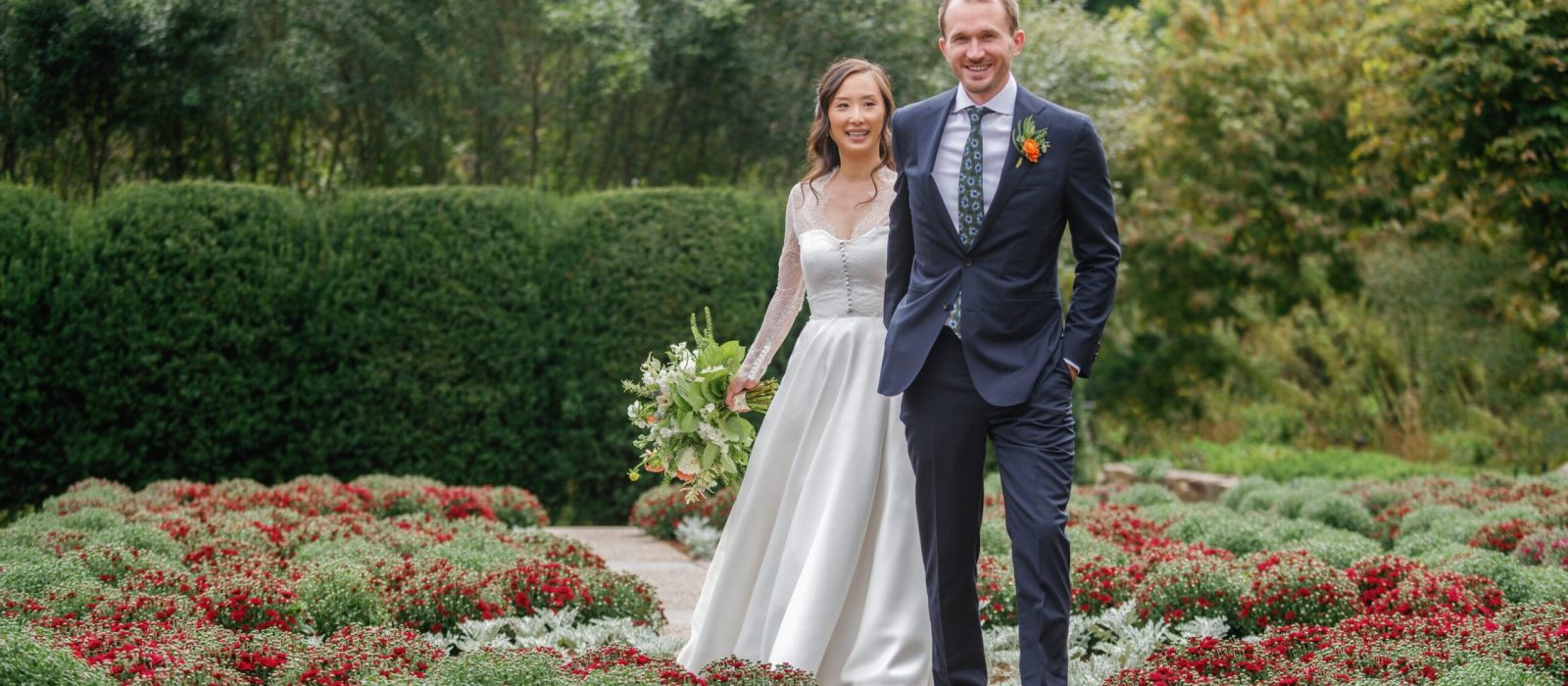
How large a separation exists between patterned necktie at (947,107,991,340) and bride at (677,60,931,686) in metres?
0.70

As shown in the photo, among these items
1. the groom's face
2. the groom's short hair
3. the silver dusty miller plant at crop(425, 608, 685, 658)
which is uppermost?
the groom's short hair

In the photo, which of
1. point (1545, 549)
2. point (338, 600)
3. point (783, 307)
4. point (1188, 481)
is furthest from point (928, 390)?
point (1188, 481)

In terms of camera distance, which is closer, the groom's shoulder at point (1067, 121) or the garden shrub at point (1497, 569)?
the groom's shoulder at point (1067, 121)

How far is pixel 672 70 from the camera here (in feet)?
37.3

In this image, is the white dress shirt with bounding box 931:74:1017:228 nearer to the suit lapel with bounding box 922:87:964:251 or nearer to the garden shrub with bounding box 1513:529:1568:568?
the suit lapel with bounding box 922:87:964:251

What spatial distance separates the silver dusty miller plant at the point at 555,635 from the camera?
15.5ft

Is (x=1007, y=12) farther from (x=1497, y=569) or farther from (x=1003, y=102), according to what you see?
(x=1497, y=569)

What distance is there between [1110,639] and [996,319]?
6.27 ft

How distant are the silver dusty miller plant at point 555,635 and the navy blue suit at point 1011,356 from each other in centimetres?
141

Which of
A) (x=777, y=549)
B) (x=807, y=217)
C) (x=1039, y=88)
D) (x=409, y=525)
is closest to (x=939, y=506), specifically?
(x=777, y=549)

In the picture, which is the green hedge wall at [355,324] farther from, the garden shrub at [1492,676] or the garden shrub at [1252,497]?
the garden shrub at [1492,676]

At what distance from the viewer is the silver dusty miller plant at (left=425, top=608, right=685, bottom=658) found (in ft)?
15.5

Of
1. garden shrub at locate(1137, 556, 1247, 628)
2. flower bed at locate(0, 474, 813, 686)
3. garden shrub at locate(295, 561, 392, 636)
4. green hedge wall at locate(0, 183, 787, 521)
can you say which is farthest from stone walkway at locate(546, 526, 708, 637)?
garden shrub at locate(1137, 556, 1247, 628)

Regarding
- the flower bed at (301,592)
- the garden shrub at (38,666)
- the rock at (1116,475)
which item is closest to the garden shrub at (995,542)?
the flower bed at (301,592)
